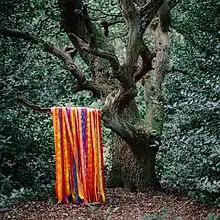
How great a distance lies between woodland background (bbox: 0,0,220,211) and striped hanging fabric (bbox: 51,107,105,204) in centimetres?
55

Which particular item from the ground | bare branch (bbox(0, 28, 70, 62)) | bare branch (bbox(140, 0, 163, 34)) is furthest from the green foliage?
bare branch (bbox(0, 28, 70, 62))

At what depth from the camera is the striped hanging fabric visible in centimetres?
698

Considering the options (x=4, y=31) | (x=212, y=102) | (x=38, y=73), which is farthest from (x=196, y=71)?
(x=4, y=31)

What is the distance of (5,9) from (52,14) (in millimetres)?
1291

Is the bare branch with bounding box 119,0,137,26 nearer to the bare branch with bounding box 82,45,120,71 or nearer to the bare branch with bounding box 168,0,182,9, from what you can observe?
the bare branch with bounding box 82,45,120,71

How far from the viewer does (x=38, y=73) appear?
7.88 metres

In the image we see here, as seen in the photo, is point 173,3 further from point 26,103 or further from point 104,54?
point 26,103

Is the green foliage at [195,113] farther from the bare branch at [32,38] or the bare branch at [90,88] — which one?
the bare branch at [32,38]

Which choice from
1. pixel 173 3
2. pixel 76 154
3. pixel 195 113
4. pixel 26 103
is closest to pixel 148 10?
pixel 195 113

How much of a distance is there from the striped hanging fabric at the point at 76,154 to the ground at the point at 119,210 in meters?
0.23

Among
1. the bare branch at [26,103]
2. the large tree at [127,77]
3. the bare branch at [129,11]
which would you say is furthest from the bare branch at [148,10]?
the bare branch at [26,103]

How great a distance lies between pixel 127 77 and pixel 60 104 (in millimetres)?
1898

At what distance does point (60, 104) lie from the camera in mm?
8430

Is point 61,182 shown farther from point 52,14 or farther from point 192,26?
point 192,26
